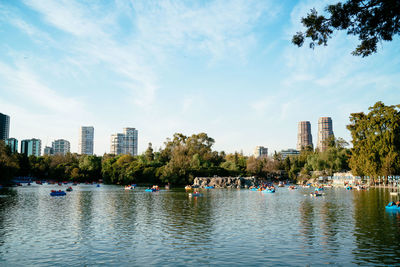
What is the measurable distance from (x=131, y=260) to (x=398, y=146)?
245 feet

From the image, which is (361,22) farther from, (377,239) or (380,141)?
(380,141)

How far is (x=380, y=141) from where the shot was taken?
74562 mm

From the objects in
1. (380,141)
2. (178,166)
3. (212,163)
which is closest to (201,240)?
(380,141)

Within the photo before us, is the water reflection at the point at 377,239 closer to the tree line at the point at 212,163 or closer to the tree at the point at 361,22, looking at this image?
the tree at the point at 361,22

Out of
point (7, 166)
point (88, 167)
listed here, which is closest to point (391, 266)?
point (7, 166)

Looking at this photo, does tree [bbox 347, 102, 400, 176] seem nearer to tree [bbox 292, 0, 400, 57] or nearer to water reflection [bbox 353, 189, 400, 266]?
water reflection [bbox 353, 189, 400, 266]

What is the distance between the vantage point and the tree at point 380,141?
7344cm

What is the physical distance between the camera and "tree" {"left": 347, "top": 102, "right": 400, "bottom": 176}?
73438 mm

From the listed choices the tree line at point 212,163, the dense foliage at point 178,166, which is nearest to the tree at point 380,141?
the tree line at point 212,163

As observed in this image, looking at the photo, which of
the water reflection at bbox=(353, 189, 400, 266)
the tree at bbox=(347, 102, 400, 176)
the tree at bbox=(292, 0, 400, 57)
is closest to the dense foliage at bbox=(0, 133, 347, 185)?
the tree at bbox=(347, 102, 400, 176)

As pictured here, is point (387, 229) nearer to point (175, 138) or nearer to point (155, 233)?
point (155, 233)

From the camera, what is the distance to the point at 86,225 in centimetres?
3152

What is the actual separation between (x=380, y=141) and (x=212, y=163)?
81278 millimetres

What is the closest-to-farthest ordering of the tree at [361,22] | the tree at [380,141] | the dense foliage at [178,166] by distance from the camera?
1. the tree at [361,22]
2. the tree at [380,141]
3. the dense foliage at [178,166]
